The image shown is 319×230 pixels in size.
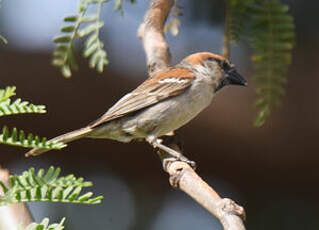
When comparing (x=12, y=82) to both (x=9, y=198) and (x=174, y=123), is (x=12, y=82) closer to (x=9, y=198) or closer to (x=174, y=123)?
(x=174, y=123)

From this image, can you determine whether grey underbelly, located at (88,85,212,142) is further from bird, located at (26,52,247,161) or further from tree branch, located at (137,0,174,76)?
tree branch, located at (137,0,174,76)

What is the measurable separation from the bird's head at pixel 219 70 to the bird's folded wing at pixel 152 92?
0.60ft

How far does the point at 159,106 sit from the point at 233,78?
0.50 m

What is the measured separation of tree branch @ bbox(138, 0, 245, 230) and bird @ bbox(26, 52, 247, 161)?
3.3 inches

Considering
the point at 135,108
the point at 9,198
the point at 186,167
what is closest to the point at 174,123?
the point at 135,108

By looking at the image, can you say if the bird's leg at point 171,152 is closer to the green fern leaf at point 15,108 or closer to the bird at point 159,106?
the bird at point 159,106

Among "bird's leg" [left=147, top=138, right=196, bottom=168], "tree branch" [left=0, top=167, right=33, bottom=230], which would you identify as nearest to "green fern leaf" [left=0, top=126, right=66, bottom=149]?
"tree branch" [left=0, top=167, right=33, bottom=230]

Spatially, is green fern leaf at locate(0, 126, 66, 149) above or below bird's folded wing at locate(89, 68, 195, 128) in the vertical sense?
below

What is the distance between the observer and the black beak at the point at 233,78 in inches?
119

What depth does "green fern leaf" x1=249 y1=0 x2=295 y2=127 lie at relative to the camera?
5.58 feet

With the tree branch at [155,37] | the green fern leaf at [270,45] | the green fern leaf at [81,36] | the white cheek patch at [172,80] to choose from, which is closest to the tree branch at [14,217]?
the green fern leaf at [81,36]

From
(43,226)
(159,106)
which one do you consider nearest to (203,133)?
(159,106)

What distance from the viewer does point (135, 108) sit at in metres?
2.89

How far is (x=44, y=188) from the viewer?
836 millimetres
